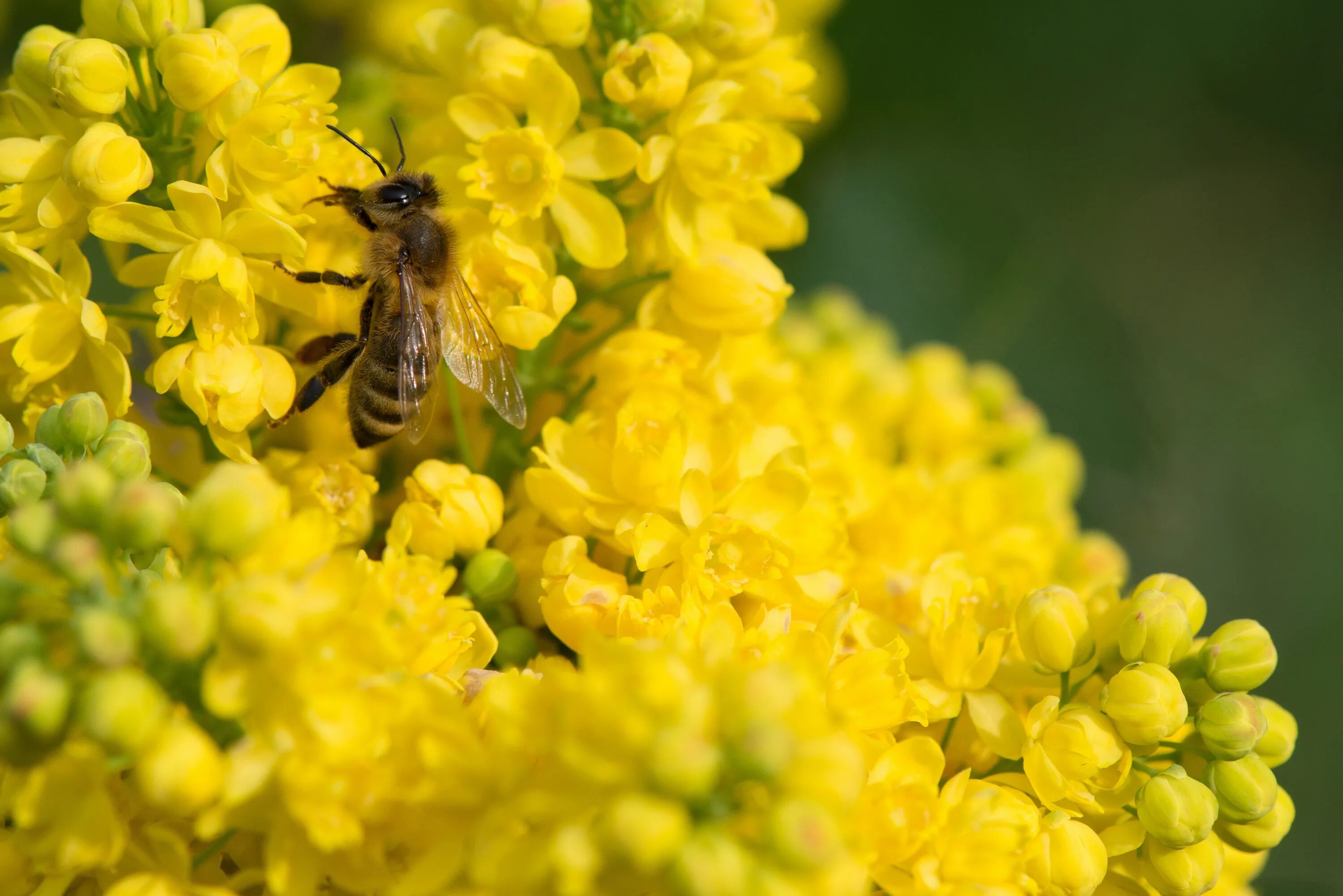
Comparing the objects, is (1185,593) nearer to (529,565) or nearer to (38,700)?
(529,565)

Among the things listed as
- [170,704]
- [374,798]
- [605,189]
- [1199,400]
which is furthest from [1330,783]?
[170,704]

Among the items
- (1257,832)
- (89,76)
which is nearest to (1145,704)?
(1257,832)

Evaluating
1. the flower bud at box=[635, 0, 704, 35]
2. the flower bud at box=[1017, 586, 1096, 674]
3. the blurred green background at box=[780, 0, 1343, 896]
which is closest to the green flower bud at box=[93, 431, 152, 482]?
the flower bud at box=[635, 0, 704, 35]

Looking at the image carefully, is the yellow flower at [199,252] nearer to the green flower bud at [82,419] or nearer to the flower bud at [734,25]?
the green flower bud at [82,419]

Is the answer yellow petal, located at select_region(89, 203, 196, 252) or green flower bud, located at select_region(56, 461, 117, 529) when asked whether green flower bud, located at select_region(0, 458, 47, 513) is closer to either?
green flower bud, located at select_region(56, 461, 117, 529)

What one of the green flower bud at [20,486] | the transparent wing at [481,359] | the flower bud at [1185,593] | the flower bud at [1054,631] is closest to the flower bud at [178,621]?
the green flower bud at [20,486]

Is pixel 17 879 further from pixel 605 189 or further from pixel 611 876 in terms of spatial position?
pixel 605 189
